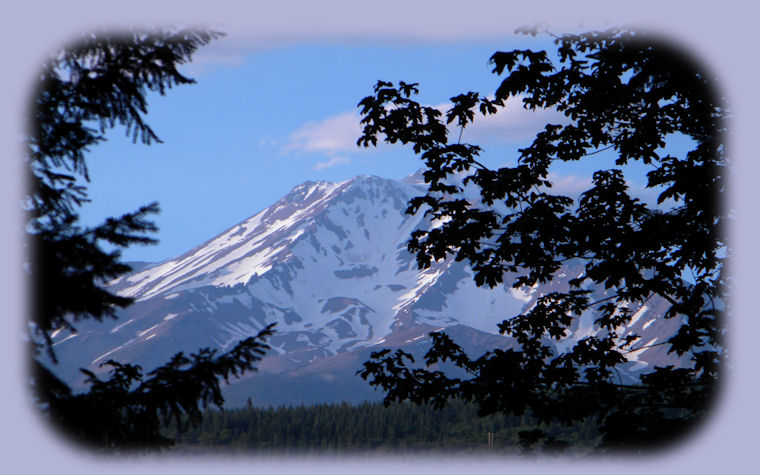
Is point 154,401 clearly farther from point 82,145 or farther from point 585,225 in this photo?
point 585,225

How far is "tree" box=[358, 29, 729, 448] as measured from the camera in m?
11.4

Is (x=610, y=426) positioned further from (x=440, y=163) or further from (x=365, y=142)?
(x=365, y=142)

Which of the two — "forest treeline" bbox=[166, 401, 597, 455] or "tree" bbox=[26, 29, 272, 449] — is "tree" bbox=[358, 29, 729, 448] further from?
"forest treeline" bbox=[166, 401, 597, 455]

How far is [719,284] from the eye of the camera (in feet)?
39.6

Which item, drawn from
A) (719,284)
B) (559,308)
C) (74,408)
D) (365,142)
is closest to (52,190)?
(74,408)

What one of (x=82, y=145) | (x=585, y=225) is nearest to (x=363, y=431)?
(x=585, y=225)

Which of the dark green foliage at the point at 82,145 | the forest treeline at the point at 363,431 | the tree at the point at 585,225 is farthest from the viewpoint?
the forest treeline at the point at 363,431

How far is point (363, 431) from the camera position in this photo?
405ft

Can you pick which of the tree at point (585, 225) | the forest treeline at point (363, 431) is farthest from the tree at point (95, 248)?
the forest treeline at point (363, 431)

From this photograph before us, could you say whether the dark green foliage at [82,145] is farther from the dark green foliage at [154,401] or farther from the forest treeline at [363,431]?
the forest treeline at [363,431]

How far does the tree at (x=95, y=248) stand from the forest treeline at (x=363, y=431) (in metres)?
107

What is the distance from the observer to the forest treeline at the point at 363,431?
11763cm

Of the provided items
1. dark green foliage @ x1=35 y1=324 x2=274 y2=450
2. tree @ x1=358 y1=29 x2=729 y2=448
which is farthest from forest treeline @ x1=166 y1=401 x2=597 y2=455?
dark green foliage @ x1=35 y1=324 x2=274 y2=450

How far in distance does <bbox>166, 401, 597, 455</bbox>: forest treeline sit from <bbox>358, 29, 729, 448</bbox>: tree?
103466 mm
